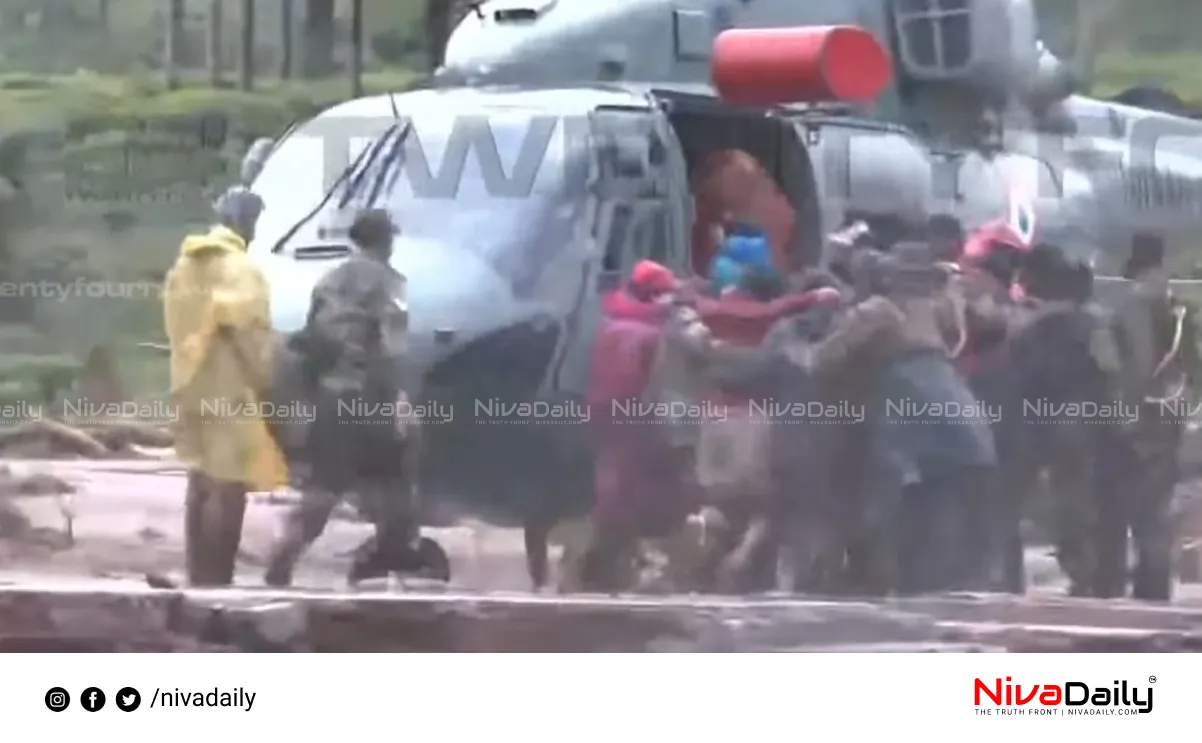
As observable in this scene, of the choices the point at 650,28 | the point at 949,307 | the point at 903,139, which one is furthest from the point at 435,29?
the point at 949,307

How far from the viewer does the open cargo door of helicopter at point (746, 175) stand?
213cm

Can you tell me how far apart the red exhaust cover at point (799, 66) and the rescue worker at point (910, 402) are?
0.23m

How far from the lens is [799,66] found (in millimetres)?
2102

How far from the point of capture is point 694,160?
6.99 feet

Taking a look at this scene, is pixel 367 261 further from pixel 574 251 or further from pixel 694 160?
pixel 694 160

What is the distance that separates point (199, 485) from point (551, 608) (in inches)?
19.6

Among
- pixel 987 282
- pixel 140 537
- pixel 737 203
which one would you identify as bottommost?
pixel 140 537

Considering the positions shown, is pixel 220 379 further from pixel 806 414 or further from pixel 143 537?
pixel 806 414

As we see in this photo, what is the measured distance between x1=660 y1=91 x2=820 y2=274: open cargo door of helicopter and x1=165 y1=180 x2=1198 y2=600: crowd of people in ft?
0.08
